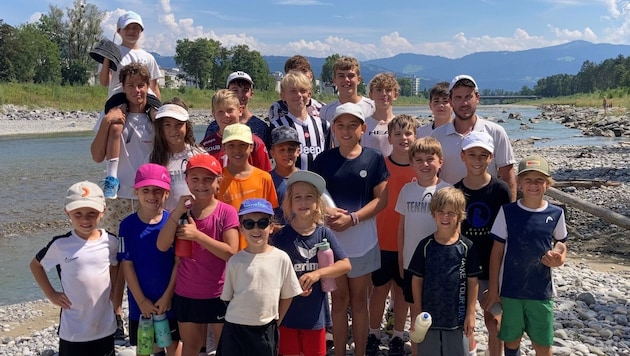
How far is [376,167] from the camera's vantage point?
14.6 feet

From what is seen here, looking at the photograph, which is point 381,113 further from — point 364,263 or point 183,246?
point 183,246

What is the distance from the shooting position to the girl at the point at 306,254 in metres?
3.87

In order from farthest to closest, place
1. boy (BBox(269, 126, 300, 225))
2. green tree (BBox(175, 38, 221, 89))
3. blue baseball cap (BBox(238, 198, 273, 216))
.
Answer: green tree (BBox(175, 38, 221, 89)) → boy (BBox(269, 126, 300, 225)) → blue baseball cap (BBox(238, 198, 273, 216))

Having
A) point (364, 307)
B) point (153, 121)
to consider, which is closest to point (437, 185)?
point (364, 307)

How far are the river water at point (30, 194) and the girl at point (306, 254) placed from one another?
20.8 ft

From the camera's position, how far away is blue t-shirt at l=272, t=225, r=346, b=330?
3.87 metres

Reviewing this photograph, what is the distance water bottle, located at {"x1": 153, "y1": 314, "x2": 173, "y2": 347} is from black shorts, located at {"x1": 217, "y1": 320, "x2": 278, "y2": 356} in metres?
0.60

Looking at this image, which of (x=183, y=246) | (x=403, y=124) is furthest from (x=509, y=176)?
(x=183, y=246)

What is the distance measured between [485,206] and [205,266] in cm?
224

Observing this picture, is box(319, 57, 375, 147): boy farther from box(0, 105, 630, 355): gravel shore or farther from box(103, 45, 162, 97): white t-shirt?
box(0, 105, 630, 355): gravel shore

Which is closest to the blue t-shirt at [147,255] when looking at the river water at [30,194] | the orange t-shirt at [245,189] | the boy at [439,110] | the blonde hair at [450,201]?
the orange t-shirt at [245,189]

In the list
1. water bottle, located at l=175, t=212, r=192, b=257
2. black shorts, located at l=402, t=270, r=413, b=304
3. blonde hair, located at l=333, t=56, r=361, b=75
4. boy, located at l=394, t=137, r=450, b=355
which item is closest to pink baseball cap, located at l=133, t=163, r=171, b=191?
water bottle, located at l=175, t=212, r=192, b=257

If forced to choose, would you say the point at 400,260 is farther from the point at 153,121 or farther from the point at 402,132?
the point at 153,121

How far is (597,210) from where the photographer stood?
32.1 feet
